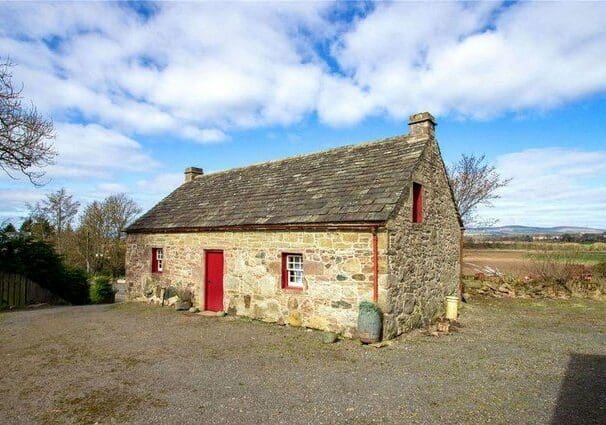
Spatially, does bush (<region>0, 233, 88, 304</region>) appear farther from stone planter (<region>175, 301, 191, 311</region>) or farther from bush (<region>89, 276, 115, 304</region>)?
stone planter (<region>175, 301, 191, 311</region>)

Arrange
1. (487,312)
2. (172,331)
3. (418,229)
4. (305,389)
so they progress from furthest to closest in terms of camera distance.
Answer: (487,312), (418,229), (172,331), (305,389)

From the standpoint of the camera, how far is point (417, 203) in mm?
12000

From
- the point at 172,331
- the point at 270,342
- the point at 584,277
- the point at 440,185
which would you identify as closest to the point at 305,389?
the point at 270,342

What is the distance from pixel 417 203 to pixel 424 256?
1715 millimetres

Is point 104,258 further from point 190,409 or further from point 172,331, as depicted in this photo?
point 190,409

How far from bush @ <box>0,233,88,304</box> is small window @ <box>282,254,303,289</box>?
13025 mm

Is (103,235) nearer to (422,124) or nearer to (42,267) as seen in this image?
(42,267)

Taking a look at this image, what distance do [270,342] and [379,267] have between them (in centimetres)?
338

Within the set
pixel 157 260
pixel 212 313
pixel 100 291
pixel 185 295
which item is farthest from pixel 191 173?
pixel 212 313

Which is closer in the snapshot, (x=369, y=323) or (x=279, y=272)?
(x=369, y=323)

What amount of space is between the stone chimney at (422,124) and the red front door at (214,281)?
26.5 feet

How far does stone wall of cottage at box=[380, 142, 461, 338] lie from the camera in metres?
10.2

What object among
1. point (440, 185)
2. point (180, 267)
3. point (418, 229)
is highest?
point (440, 185)

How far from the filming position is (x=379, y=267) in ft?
32.5
